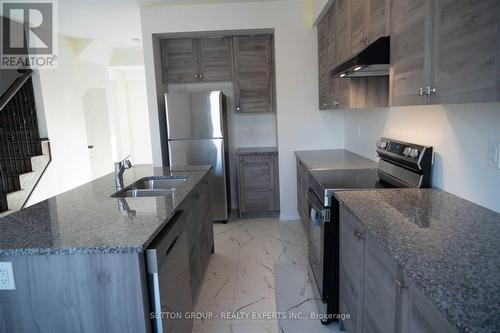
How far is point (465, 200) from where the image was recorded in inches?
60.8

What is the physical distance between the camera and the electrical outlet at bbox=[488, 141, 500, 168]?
4.35ft

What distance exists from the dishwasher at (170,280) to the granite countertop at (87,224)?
74mm

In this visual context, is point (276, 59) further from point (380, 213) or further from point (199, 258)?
point (380, 213)

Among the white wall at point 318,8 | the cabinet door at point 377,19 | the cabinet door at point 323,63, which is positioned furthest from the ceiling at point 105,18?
the cabinet door at point 377,19

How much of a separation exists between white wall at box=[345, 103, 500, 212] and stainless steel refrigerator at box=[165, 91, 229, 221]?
6.94 ft

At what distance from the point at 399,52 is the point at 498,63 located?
691 millimetres

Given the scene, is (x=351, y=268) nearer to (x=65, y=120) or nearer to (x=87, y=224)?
(x=87, y=224)

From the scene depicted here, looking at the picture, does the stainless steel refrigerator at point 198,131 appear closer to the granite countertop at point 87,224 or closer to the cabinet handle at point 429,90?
the granite countertop at point 87,224

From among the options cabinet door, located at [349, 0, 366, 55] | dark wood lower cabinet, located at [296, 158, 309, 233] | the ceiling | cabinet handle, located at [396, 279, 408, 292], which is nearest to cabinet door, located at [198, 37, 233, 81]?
the ceiling

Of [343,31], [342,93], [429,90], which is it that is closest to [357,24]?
[343,31]

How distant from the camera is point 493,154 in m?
1.35

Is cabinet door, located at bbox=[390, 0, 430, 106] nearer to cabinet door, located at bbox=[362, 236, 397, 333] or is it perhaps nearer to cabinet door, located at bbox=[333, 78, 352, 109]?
cabinet door, located at bbox=[362, 236, 397, 333]

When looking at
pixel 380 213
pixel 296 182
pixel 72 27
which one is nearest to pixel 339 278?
pixel 380 213

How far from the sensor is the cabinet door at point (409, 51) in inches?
53.4
